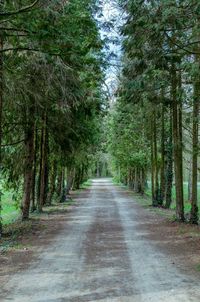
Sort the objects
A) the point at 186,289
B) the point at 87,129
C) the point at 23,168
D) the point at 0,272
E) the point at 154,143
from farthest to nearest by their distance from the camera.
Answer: the point at 154,143
the point at 87,129
the point at 23,168
the point at 0,272
the point at 186,289

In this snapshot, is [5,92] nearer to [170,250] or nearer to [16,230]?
[16,230]

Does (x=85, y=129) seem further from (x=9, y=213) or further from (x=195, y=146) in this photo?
(x=9, y=213)

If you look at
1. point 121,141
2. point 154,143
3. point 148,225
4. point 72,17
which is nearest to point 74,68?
point 72,17

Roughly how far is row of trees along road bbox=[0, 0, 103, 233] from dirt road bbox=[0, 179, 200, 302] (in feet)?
15.7

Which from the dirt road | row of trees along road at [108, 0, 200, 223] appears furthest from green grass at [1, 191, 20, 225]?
row of trees along road at [108, 0, 200, 223]

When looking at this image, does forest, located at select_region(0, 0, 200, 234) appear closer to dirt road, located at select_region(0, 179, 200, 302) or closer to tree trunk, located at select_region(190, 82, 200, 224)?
tree trunk, located at select_region(190, 82, 200, 224)

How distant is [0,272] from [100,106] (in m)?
13.7

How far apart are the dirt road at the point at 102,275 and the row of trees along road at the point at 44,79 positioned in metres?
4.80

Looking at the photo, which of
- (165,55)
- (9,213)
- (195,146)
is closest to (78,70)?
(165,55)

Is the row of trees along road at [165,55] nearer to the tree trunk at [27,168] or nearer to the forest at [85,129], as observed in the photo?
the forest at [85,129]

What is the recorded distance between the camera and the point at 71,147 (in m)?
24.3

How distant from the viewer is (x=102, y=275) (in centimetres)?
917

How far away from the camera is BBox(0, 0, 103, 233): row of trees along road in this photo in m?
10.5

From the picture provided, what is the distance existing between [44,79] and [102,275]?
351 inches
